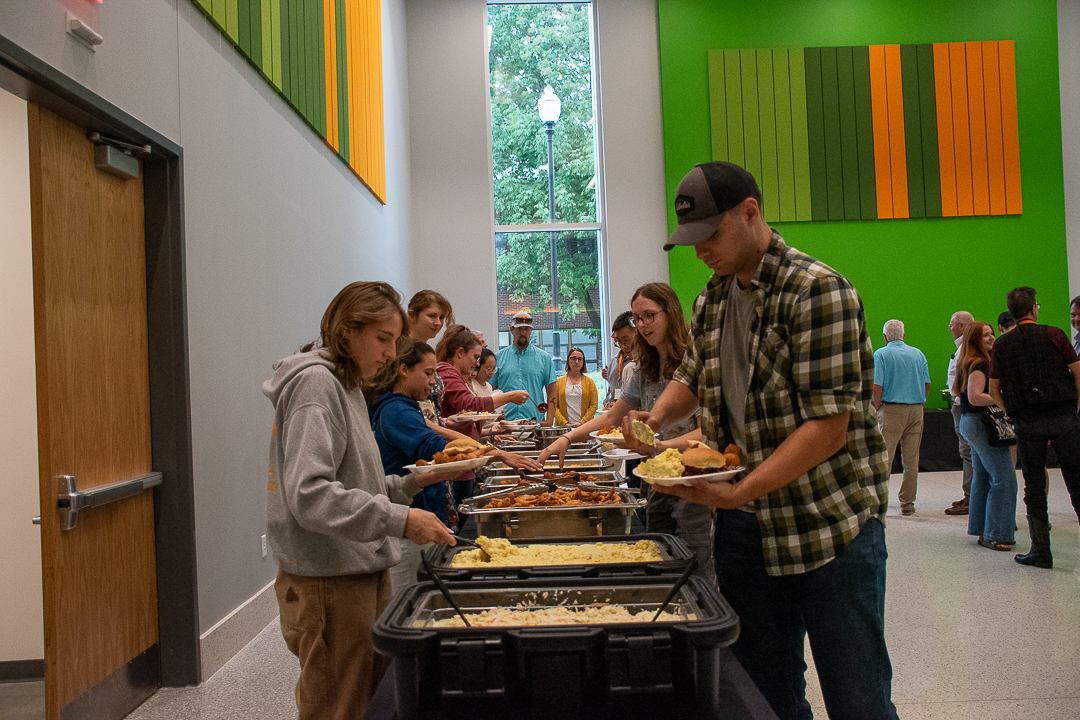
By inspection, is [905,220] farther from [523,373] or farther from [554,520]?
[554,520]

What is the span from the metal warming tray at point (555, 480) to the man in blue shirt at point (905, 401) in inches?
160

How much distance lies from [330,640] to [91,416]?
1.45m

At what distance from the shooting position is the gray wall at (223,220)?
273cm

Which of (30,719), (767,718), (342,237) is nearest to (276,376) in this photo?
(767,718)

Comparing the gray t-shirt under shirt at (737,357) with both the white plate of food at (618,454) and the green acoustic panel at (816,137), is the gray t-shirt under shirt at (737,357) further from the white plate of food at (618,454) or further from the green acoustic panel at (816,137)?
the green acoustic panel at (816,137)

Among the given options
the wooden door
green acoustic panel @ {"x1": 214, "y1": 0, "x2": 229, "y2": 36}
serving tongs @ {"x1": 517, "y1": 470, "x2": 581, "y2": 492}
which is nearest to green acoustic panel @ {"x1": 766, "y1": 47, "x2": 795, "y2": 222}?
green acoustic panel @ {"x1": 214, "y1": 0, "x2": 229, "y2": 36}

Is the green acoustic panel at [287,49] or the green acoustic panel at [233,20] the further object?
the green acoustic panel at [287,49]

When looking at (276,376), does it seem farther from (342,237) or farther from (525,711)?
(342,237)

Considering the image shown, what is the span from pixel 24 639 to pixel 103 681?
2.72 feet

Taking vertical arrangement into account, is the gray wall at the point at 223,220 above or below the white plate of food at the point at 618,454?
above

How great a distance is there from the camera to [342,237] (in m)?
5.96

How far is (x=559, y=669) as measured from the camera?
1219 millimetres

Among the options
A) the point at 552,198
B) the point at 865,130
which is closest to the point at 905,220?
the point at 865,130

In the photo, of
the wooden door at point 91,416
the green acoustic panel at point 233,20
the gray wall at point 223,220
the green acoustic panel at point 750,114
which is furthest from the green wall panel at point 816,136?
the wooden door at point 91,416
